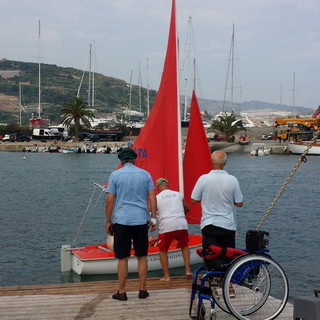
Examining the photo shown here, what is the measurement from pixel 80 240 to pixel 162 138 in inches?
366

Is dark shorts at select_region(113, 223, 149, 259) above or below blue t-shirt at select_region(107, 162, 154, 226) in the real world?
below

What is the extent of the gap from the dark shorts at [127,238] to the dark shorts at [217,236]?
0.84 m

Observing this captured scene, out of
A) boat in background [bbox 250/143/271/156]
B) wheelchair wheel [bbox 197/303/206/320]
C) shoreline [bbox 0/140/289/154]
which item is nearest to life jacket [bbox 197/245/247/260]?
wheelchair wheel [bbox 197/303/206/320]

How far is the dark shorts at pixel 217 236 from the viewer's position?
25.9 feet

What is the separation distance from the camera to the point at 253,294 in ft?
24.4

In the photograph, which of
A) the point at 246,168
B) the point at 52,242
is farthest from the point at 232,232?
the point at 246,168

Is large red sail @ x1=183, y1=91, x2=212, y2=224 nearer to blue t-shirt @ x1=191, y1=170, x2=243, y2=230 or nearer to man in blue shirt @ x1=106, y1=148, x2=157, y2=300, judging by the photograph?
man in blue shirt @ x1=106, y1=148, x2=157, y2=300

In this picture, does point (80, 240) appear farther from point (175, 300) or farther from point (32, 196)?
point (32, 196)

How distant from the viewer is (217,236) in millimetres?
7910

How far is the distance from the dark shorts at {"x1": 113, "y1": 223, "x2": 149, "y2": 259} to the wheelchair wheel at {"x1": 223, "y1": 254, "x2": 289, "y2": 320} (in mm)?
1494

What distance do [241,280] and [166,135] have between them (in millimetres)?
7577

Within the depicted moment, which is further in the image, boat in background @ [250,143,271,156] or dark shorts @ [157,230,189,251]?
boat in background @ [250,143,271,156]

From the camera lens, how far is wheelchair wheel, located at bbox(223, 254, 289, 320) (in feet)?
23.2

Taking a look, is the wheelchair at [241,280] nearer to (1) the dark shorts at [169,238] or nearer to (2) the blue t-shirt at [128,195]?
(2) the blue t-shirt at [128,195]
